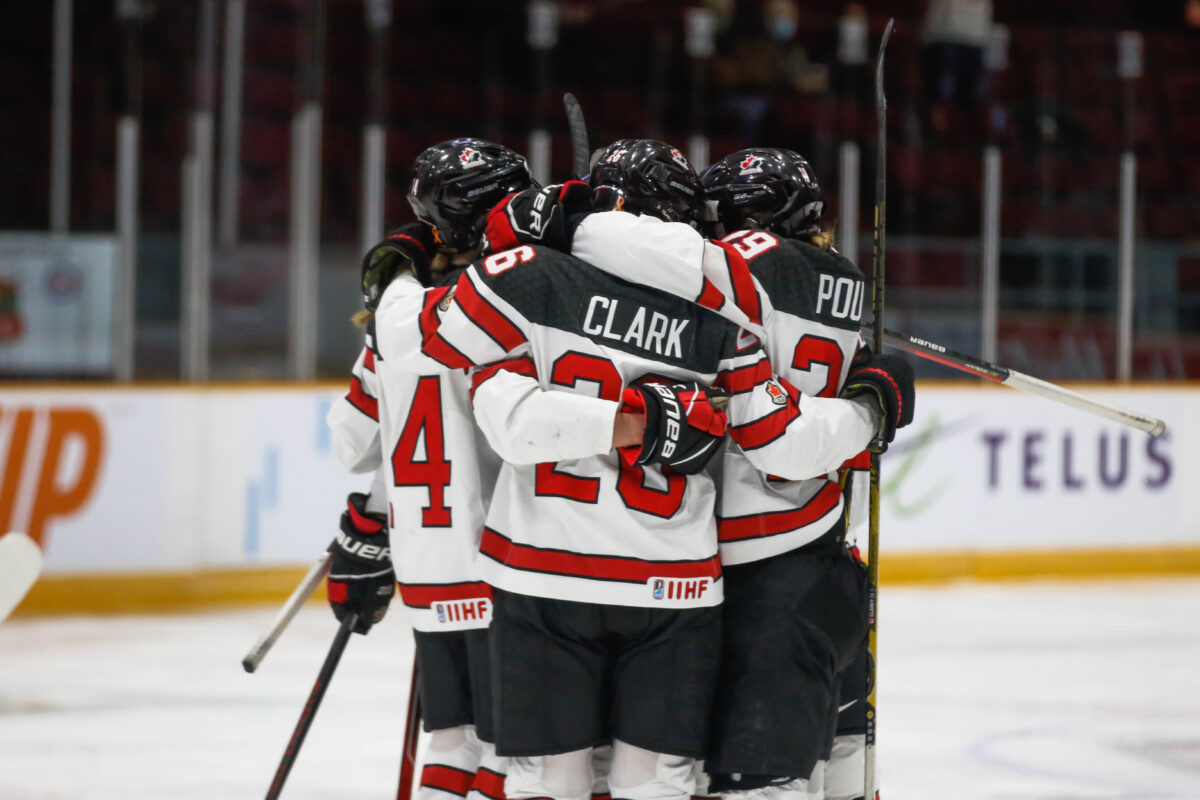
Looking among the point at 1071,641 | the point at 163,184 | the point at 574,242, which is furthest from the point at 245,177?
the point at 574,242

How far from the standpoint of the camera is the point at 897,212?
19.9ft

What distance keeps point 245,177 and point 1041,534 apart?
3173 millimetres

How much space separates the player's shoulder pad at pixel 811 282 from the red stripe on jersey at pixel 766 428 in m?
0.13

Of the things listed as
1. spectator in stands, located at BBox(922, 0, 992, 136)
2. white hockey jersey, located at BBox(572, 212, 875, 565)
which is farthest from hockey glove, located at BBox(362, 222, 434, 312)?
spectator in stands, located at BBox(922, 0, 992, 136)

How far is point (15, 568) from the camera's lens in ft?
4.92

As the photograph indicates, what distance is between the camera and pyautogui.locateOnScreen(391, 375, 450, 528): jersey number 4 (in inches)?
78.4

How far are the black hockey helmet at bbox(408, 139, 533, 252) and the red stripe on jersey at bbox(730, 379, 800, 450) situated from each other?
0.47m

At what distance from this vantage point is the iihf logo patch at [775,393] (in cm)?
172

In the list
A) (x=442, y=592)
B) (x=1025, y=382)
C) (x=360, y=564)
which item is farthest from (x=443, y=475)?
(x=1025, y=382)

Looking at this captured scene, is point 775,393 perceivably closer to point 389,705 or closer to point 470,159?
point 470,159

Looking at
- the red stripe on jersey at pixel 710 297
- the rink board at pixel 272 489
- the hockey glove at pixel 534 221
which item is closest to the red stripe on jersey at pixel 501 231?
the hockey glove at pixel 534 221

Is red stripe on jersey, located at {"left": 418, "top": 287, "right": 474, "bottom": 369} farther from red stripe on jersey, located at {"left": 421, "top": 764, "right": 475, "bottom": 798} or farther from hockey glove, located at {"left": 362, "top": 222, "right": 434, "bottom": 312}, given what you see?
red stripe on jersey, located at {"left": 421, "top": 764, "right": 475, "bottom": 798}

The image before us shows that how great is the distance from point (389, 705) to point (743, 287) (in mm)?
2155

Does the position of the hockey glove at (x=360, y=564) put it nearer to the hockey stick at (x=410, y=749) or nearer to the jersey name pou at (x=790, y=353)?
the hockey stick at (x=410, y=749)
